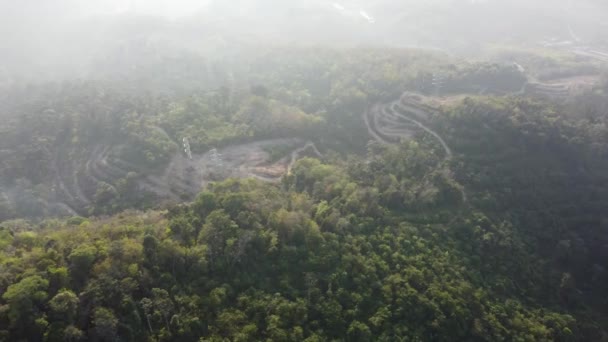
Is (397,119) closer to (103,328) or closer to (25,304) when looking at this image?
(103,328)

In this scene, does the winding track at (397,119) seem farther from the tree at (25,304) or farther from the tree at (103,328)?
the tree at (25,304)

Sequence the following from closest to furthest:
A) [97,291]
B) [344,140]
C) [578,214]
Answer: [97,291] < [578,214] < [344,140]

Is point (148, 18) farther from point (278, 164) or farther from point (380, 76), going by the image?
point (278, 164)

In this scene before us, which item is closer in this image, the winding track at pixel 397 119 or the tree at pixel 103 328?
the tree at pixel 103 328

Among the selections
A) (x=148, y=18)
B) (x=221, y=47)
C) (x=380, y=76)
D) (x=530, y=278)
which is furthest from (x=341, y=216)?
(x=148, y=18)

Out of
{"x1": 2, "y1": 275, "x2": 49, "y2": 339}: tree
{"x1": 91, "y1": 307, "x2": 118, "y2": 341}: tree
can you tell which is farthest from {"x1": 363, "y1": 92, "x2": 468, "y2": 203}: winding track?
{"x1": 2, "y1": 275, "x2": 49, "y2": 339}: tree

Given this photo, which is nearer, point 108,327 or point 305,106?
point 108,327

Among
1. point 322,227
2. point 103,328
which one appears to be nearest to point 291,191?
point 322,227

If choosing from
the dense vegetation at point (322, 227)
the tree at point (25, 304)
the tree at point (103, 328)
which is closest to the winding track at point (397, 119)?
the dense vegetation at point (322, 227)
